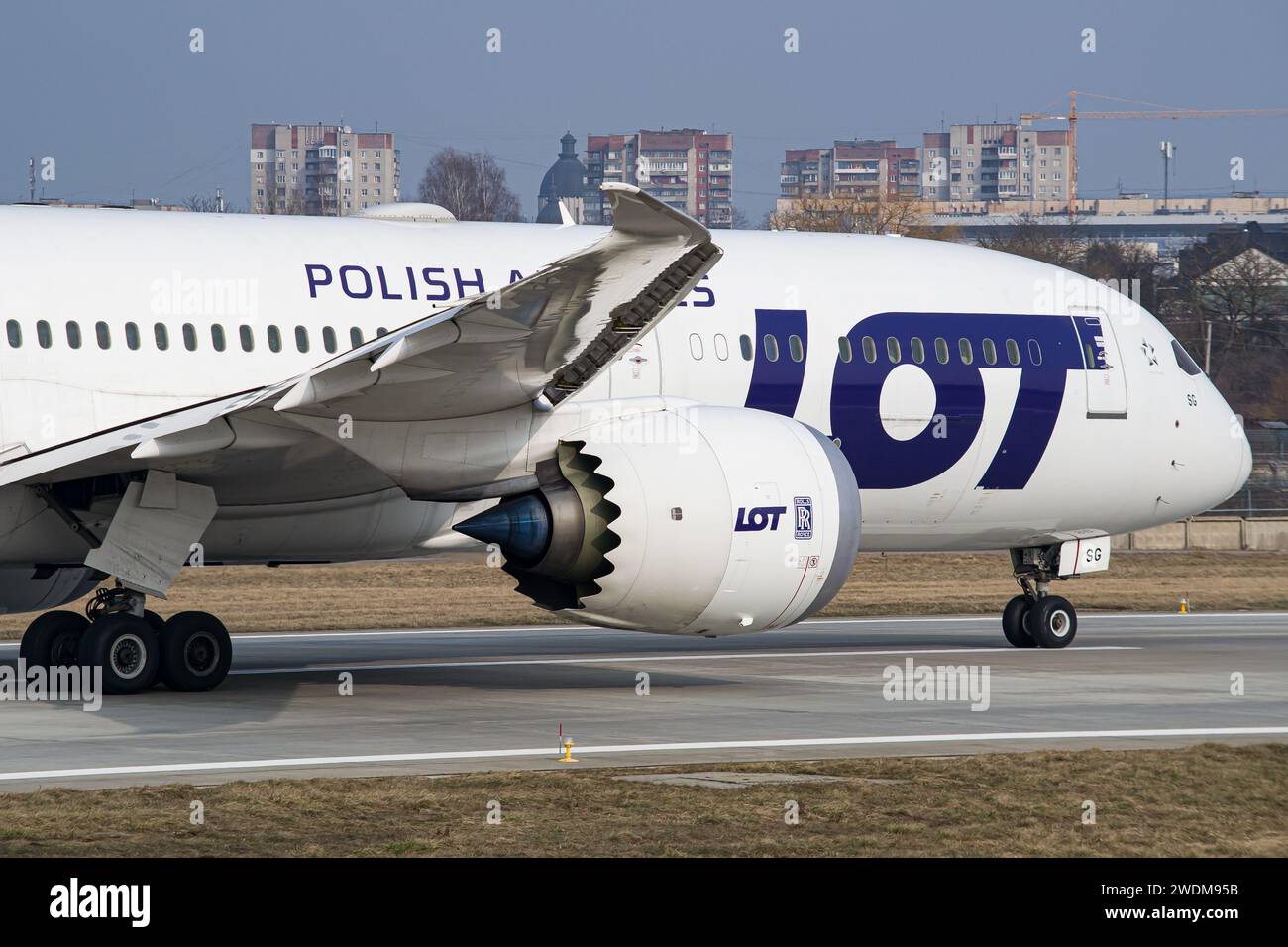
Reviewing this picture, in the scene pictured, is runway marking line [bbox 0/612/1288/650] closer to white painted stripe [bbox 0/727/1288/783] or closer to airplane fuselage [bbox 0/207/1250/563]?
airplane fuselage [bbox 0/207/1250/563]

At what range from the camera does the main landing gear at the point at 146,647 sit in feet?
52.3

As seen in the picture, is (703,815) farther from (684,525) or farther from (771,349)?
(771,349)

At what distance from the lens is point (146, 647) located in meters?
16.1

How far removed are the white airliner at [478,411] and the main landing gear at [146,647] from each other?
3 cm

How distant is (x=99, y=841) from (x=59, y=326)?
742 cm

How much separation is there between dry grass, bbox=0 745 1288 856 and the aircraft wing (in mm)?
3214

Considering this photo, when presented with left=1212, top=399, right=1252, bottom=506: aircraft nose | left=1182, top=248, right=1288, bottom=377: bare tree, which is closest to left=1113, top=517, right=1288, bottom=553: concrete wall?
left=1212, top=399, right=1252, bottom=506: aircraft nose

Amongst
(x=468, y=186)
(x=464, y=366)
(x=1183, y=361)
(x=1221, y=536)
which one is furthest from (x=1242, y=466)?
(x=468, y=186)

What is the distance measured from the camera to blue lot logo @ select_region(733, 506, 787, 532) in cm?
1523

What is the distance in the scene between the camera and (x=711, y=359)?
1834 cm

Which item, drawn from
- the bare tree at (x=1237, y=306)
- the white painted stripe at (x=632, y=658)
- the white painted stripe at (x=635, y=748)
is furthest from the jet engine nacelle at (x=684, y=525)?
the bare tree at (x=1237, y=306)

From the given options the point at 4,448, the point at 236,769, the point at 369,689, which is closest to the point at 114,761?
the point at 236,769

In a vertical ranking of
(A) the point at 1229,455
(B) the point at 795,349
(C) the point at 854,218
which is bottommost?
(A) the point at 1229,455

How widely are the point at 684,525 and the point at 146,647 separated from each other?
482 centimetres
